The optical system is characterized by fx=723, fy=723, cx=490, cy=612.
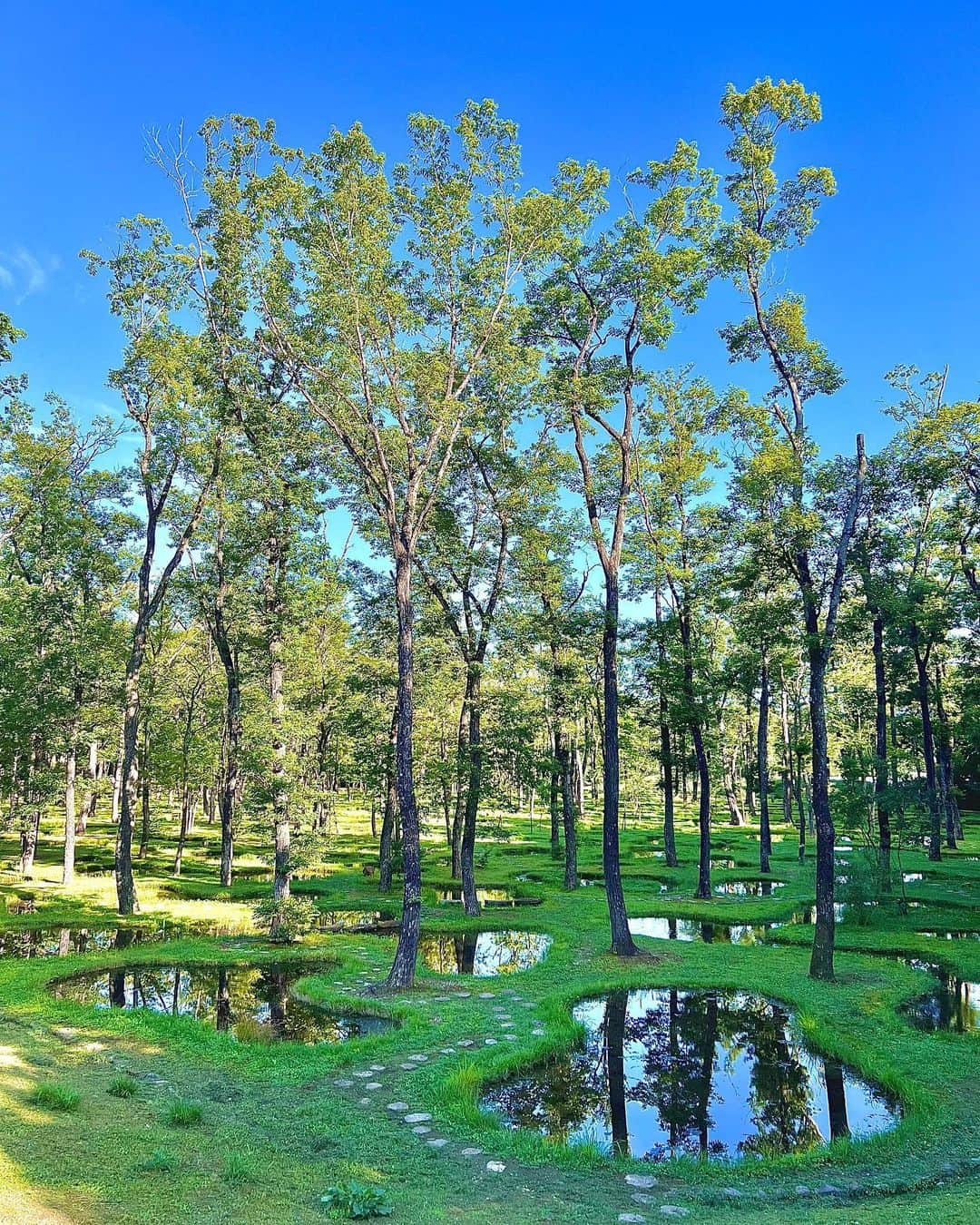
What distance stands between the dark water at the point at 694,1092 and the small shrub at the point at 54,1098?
207 inches

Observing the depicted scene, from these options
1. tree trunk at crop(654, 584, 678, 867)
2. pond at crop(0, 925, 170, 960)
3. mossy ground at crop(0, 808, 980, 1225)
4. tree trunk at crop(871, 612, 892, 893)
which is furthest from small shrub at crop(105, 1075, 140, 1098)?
tree trunk at crop(871, 612, 892, 893)

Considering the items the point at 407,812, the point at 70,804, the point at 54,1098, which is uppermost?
the point at 407,812

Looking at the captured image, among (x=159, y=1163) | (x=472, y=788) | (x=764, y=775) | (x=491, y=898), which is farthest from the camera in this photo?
(x=764, y=775)

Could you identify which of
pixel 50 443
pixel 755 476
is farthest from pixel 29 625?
pixel 755 476

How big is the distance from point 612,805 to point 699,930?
7328 mm

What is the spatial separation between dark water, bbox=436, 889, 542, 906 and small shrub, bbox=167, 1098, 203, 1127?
19144mm

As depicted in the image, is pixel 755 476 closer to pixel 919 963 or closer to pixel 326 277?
pixel 326 277

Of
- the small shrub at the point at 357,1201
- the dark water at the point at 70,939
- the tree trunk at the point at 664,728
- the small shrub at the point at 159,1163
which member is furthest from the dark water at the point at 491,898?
the small shrub at the point at 357,1201

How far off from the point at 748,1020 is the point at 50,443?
98.3ft

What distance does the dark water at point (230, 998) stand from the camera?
531 inches

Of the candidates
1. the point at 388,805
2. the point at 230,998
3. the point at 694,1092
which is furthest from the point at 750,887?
the point at 230,998

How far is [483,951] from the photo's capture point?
68.6 ft

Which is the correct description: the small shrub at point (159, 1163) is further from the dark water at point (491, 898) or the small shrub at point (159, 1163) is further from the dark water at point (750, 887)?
the dark water at point (750, 887)

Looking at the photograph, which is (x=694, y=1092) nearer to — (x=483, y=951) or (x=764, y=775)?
(x=483, y=951)
